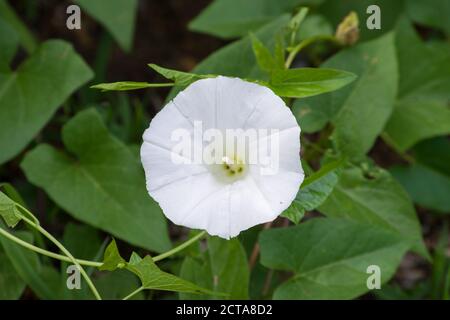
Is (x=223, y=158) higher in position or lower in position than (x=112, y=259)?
higher

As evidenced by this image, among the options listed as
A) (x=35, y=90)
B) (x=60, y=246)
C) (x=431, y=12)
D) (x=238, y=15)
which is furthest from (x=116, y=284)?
(x=431, y=12)

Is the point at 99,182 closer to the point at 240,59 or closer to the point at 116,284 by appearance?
the point at 116,284

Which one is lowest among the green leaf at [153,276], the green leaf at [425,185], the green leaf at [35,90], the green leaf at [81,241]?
the green leaf at [425,185]

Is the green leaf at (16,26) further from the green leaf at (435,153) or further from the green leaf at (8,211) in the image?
the green leaf at (435,153)

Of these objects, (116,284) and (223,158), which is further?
(116,284)

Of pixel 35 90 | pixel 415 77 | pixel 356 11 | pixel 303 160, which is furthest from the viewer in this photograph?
pixel 356 11

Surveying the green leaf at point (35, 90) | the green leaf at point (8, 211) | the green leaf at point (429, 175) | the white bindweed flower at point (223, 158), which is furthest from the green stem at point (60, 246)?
the green leaf at point (429, 175)

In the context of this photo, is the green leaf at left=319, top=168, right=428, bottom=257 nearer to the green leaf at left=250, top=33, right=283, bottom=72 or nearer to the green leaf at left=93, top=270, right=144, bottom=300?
the green leaf at left=250, top=33, right=283, bottom=72
